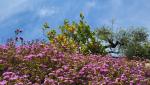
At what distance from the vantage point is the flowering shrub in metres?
13.6

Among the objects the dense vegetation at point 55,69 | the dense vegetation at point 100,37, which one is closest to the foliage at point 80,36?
the dense vegetation at point 100,37

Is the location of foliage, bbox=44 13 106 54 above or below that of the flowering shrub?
above

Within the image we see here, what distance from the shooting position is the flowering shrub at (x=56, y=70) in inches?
535

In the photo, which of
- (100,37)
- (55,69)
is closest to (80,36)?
(100,37)

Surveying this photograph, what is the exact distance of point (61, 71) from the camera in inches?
568

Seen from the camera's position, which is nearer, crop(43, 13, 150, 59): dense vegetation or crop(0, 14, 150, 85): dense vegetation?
crop(0, 14, 150, 85): dense vegetation

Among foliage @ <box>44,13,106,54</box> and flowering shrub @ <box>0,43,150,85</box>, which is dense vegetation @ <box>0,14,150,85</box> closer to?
flowering shrub @ <box>0,43,150,85</box>

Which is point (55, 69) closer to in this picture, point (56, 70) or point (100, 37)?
point (56, 70)

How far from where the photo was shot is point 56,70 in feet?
48.1

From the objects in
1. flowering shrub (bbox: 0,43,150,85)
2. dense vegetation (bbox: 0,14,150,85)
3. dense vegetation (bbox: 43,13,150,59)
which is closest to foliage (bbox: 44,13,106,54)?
dense vegetation (bbox: 43,13,150,59)

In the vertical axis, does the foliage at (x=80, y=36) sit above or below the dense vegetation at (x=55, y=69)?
above

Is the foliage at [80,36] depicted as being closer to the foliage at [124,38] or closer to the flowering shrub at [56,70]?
the foliage at [124,38]

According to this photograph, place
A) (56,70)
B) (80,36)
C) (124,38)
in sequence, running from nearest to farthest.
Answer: (56,70) < (80,36) < (124,38)

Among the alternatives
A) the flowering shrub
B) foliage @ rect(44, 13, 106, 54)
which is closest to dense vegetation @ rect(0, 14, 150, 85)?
the flowering shrub
